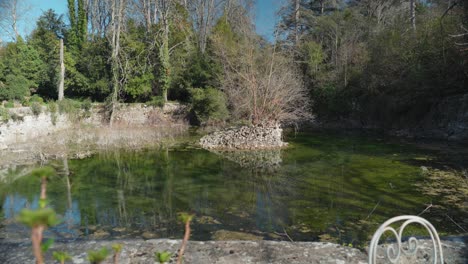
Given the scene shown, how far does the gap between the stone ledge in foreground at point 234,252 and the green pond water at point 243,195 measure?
3.03 ft

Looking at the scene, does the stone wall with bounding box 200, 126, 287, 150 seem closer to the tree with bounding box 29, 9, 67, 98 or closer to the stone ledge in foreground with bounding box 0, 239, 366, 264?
the stone ledge in foreground with bounding box 0, 239, 366, 264

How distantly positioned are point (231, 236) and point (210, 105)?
16.0m

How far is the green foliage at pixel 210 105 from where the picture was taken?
21.2 meters

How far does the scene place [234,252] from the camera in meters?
3.75

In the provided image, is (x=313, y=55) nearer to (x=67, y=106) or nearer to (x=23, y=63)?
(x=67, y=106)

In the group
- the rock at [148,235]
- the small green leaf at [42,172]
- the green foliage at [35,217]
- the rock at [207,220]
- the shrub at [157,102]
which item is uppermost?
the shrub at [157,102]

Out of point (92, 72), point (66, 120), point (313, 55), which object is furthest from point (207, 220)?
point (313, 55)

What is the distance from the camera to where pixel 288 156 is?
43.7 ft

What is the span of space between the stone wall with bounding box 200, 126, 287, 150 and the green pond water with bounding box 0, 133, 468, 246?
158 cm

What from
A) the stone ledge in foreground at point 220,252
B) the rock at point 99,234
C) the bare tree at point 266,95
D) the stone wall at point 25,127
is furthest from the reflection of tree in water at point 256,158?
the stone wall at point 25,127

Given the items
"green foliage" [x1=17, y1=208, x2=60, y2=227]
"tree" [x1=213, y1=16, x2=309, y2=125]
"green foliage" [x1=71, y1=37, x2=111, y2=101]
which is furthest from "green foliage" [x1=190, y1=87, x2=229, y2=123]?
"green foliage" [x1=17, y1=208, x2=60, y2=227]

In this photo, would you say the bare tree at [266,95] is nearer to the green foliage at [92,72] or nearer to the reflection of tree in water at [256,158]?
the reflection of tree in water at [256,158]

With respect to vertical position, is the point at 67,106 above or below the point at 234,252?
above

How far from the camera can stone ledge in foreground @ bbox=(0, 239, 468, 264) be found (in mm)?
3533
